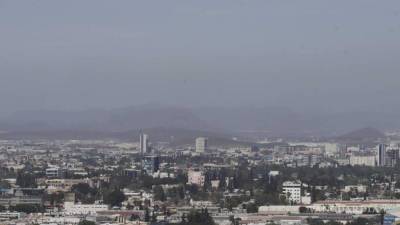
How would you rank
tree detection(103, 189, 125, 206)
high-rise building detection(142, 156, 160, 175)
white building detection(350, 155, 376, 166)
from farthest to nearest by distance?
white building detection(350, 155, 376, 166) < high-rise building detection(142, 156, 160, 175) < tree detection(103, 189, 125, 206)

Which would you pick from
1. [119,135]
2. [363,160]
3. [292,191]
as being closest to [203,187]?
[292,191]

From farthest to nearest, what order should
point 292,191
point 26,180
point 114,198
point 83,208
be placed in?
point 26,180 < point 292,191 < point 114,198 < point 83,208

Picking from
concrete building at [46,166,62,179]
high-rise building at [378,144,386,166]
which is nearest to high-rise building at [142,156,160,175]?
concrete building at [46,166,62,179]

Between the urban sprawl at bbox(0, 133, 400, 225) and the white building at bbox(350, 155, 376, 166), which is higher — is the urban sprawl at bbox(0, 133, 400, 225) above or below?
below

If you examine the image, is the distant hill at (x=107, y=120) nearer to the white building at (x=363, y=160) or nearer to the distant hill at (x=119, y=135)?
the distant hill at (x=119, y=135)

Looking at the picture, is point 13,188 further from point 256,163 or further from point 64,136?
point 64,136

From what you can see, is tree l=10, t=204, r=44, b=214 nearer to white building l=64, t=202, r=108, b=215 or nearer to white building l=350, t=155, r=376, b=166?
white building l=64, t=202, r=108, b=215

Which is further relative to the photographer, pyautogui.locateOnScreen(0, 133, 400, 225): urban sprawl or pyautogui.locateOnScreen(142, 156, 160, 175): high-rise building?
pyautogui.locateOnScreen(142, 156, 160, 175): high-rise building

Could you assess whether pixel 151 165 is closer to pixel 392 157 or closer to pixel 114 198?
pixel 392 157
